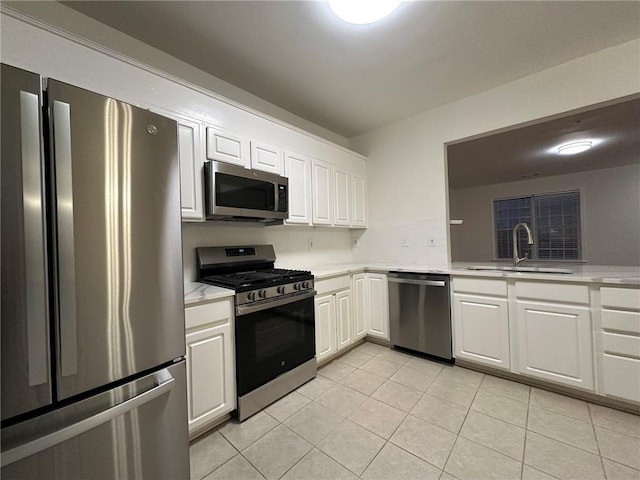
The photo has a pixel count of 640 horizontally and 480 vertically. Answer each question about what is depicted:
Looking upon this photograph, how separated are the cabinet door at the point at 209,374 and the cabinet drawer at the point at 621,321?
2.51m

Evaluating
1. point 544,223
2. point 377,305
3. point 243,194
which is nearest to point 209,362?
point 243,194

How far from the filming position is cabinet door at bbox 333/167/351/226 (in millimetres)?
3072

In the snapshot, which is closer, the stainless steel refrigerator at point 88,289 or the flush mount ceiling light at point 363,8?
the stainless steel refrigerator at point 88,289

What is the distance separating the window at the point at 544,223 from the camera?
19.6 feet

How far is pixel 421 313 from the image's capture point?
8.55ft

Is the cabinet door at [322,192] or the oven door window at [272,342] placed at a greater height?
the cabinet door at [322,192]

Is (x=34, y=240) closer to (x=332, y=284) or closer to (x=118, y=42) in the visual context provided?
(x=118, y=42)

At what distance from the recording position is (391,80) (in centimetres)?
244

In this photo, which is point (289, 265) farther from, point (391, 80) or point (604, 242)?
point (604, 242)

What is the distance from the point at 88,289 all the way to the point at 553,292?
9.00 ft

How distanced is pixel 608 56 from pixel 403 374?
3.07m

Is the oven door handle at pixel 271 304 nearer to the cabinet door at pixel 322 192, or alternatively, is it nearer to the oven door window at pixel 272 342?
the oven door window at pixel 272 342

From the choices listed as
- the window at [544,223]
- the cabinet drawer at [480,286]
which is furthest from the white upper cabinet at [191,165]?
the window at [544,223]

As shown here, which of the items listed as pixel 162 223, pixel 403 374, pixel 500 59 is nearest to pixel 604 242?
pixel 500 59
